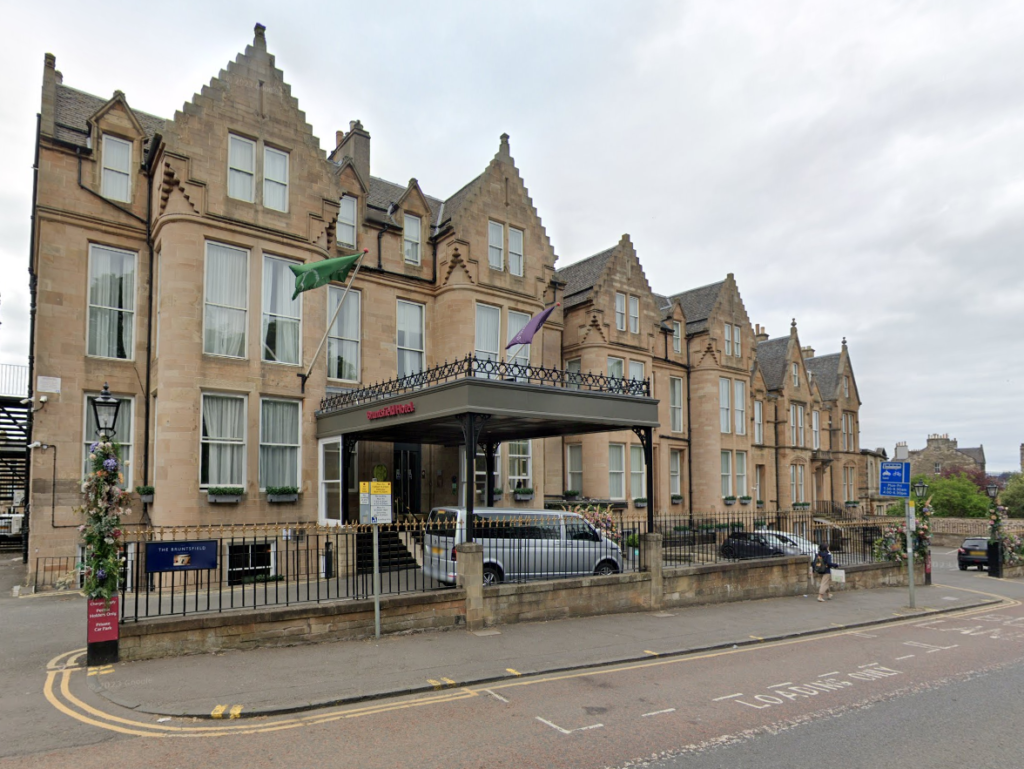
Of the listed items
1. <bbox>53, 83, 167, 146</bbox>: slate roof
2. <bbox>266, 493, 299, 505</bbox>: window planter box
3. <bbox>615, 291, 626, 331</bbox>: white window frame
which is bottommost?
<bbox>266, 493, 299, 505</bbox>: window planter box

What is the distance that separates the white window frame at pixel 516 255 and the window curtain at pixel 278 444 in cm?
979

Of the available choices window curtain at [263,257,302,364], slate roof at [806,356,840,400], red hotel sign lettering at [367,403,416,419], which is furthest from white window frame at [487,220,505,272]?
slate roof at [806,356,840,400]

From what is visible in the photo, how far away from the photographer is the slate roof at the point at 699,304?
116ft

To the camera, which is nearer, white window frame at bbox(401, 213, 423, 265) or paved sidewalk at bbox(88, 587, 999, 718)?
paved sidewalk at bbox(88, 587, 999, 718)

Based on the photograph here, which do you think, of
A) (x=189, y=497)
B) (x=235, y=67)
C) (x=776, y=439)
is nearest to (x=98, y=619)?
(x=189, y=497)

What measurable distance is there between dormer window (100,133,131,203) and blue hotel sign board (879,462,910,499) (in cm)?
2290

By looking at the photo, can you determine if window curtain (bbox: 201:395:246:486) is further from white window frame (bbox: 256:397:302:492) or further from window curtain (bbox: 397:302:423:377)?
window curtain (bbox: 397:302:423:377)

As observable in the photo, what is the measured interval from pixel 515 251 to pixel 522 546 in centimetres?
1353

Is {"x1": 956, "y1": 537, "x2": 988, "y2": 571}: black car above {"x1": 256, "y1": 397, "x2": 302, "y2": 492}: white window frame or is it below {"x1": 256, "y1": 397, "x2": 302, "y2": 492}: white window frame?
below

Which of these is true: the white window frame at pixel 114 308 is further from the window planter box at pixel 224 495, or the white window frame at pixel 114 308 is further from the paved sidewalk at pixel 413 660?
the paved sidewalk at pixel 413 660

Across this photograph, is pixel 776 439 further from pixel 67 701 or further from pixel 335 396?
pixel 67 701

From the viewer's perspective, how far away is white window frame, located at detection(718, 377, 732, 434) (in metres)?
35.1

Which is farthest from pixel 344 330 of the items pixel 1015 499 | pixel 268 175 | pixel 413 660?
pixel 1015 499

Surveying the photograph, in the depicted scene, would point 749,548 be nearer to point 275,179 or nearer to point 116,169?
point 275,179
